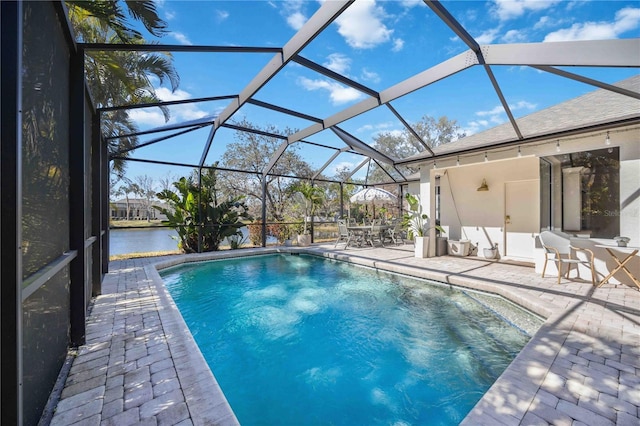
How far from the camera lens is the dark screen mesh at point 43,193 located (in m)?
1.62

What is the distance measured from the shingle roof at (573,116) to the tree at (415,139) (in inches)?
578

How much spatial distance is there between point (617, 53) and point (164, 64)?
9456mm

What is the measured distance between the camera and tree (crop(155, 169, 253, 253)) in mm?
9141

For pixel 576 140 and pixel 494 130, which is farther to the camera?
pixel 494 130

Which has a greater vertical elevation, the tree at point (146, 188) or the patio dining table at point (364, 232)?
the tree at point (146, 188)

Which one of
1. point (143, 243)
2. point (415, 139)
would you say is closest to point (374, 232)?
point (143, 243)

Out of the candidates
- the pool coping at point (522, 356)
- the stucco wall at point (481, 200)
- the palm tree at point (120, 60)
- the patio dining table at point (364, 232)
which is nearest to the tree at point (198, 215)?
the palm tree at point (120, 60)

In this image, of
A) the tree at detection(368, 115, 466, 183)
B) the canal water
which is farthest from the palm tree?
the tree at detection(368, 115, 466, 183)

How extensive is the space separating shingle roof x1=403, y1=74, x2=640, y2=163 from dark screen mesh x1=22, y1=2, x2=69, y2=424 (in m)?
8.36

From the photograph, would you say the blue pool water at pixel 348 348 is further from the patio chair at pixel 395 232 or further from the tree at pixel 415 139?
the tree at pixel 415 139

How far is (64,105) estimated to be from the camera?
8.67 feet

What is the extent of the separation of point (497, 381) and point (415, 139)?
2432 cm

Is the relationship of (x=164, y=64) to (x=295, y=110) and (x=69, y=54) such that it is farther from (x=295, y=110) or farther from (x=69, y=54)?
(x=69, y=54)

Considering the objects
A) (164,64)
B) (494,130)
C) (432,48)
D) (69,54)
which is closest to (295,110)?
(432,48)
